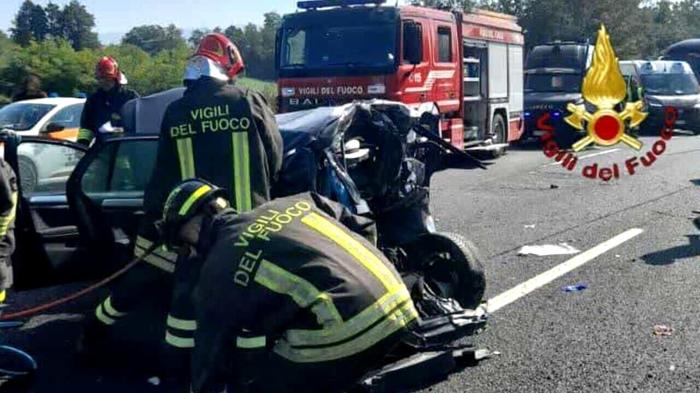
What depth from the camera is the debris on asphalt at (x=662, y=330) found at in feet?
19.5

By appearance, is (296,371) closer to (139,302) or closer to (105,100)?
(139,302)

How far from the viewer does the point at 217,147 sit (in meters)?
4.78

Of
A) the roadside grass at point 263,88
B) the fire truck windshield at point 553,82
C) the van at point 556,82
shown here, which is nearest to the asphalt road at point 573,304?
the roadside grass at point 263,88

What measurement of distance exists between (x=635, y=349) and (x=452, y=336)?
1.32 meters

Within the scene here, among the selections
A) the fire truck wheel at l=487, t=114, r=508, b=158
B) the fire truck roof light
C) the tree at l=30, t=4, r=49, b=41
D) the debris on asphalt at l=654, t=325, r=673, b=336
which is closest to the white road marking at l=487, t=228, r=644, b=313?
the debris on asphalt at l=654, t=325, r=673, b=336

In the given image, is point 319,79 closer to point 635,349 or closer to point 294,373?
point 635,349

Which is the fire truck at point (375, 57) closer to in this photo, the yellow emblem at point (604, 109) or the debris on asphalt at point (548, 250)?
the yellow emblem at point (604, 109)

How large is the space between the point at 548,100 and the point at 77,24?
32501mm

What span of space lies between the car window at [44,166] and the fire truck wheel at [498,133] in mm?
12533

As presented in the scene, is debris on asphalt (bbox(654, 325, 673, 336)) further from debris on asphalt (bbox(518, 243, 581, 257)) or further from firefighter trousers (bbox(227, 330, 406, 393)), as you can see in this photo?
firefighter trousers (bbox(227, 330, 406, 393))

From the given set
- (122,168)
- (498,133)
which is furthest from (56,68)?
(122,168)

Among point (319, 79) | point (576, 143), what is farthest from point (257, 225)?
point (576, 143)

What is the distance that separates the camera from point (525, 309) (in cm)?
656

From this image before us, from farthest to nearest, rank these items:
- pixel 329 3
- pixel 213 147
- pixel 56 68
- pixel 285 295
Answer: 1. pixel 56 68
2. pixel 329 3
3. pixel 213 147
4. pixel 285 295
